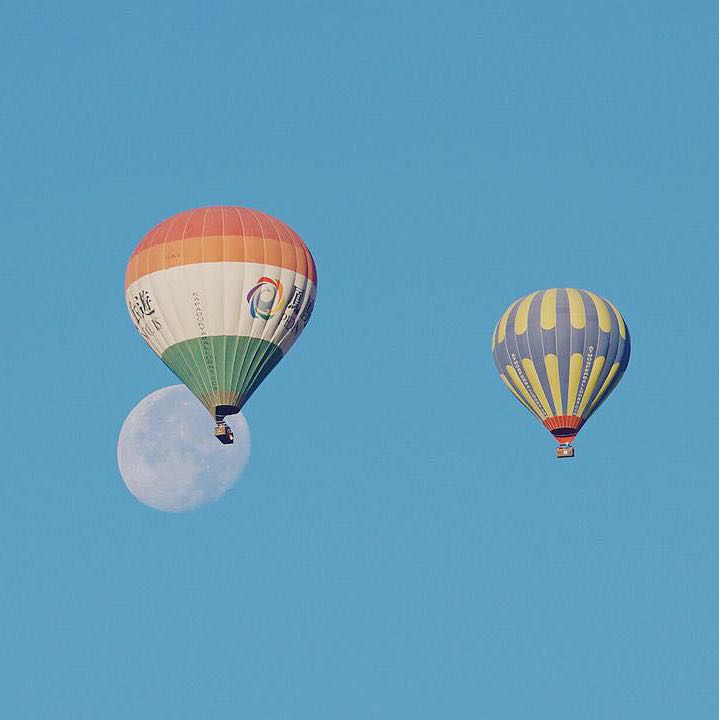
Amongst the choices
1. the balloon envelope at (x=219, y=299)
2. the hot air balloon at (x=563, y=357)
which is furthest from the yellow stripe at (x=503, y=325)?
the balloon envelope at (x=219, y=299)

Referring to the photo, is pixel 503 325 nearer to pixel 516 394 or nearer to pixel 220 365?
pixel 516 394

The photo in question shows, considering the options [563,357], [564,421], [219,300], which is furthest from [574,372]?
[219,300]

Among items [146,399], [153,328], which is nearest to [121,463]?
[146,399]

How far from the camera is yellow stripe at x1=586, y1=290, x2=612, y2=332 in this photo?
2874 inches

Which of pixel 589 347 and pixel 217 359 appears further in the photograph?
pixel 589 347

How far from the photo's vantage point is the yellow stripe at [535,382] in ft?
238

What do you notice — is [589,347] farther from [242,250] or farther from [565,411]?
[242,250]

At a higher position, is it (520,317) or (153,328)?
(520,317)

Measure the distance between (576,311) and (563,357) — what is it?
1643mm

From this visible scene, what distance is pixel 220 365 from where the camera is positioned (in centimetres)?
6681

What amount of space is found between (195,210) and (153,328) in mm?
3623

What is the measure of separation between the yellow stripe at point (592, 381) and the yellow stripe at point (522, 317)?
94.0 inches

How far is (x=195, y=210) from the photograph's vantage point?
2699 inches

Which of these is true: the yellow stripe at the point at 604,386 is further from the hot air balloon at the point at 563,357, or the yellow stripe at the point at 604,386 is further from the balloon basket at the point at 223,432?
the balloon basket at the point at 223,432
